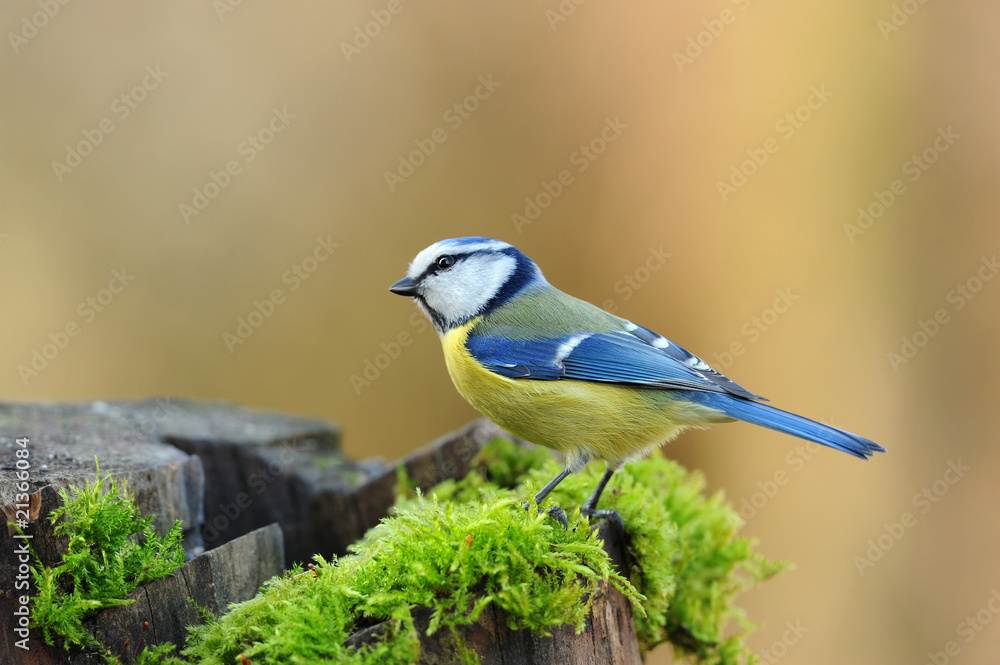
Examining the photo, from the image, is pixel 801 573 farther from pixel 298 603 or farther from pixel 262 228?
pixel 262 228

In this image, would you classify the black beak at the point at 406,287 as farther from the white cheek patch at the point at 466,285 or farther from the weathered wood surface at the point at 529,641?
the weathered wood surface at the point at 529,641

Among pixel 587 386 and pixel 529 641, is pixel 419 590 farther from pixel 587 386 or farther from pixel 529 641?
pixel 587 386

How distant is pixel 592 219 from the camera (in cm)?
473

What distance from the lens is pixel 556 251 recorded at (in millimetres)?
4824

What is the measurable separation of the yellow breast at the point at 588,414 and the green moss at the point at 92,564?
0.94m

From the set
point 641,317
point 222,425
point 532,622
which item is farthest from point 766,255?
point 532,622

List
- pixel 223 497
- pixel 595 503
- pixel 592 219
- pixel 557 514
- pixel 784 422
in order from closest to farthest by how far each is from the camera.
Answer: pixel 557 514, pixel 784 422, pixel 595 503, pixel 223 497, pixel 592 219

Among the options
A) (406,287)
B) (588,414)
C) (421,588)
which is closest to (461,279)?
(406,287)

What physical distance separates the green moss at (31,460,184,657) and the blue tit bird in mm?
956

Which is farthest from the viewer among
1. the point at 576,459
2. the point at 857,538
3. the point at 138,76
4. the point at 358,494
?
the point at 138,76

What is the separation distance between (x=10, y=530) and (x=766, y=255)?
161 inches

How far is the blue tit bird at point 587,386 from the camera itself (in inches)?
81.4

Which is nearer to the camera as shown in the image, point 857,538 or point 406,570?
point 406,570

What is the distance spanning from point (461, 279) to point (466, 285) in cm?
3
